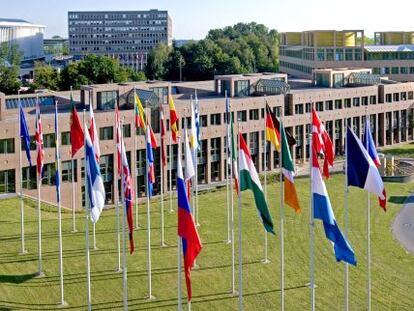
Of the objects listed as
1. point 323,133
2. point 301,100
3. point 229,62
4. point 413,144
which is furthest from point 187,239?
point 229,62

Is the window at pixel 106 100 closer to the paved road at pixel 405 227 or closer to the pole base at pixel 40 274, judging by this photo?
the paved road at pixel 405 227

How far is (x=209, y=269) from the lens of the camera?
43.4m

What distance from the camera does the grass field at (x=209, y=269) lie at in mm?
38062

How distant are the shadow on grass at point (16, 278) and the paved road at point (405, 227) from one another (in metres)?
24.0

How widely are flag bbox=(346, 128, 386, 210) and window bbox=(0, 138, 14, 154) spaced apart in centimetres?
3671

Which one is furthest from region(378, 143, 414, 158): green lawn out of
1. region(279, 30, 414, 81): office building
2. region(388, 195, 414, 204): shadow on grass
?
region(279, 30, 414, 81): office building

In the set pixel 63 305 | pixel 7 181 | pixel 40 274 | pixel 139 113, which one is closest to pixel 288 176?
pixel 63 305

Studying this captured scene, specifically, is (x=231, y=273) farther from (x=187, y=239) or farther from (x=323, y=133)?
(x=187, y=239)

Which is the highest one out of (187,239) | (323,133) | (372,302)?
(323,133)

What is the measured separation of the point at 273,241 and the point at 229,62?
3792 inches

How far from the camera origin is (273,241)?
50.0 meters

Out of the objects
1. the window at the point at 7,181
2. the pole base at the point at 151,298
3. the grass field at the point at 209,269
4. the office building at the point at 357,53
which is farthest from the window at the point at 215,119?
the office building at the point at 357,53

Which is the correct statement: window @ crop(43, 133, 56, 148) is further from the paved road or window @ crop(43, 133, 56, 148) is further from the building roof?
the building roof

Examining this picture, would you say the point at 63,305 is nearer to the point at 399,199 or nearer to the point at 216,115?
the point at 399,199
